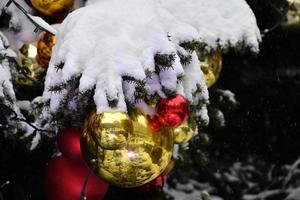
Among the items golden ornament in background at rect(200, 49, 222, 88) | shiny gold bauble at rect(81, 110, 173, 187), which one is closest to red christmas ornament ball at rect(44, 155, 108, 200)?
shiny gold bauble at rect(81, 110, 173, 187)

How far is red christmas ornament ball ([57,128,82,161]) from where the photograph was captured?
44.6 inches

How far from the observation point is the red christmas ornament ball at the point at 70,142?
1132mm

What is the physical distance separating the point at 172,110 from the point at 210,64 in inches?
14.2

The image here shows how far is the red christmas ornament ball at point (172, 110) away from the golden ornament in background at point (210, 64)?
0.94 ft

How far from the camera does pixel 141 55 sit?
3.15 feet

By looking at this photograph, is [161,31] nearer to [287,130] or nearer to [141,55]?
[141,55]

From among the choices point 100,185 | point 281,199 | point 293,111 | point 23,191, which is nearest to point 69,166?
point 100,185

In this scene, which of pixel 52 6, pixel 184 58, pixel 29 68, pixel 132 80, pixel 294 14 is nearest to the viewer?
pixel 132 80

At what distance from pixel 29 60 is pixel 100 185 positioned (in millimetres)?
344

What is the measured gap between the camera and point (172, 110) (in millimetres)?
1024

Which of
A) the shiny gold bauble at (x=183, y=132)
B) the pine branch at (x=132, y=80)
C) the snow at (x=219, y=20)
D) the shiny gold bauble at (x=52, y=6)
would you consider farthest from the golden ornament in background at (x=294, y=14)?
the pine branch at (x=132, y=80)

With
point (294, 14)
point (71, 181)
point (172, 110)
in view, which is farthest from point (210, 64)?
point (294, 14)

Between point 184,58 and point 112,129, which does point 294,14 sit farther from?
point 112,129

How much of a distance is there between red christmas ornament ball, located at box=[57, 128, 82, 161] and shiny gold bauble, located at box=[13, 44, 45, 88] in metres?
0.19
